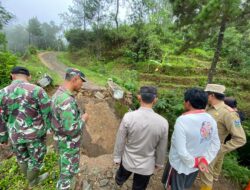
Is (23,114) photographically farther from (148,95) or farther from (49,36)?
(49,36)

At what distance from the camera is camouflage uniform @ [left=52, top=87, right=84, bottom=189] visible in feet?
7.29

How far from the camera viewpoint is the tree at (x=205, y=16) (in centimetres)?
482

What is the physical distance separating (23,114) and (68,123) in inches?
25.4

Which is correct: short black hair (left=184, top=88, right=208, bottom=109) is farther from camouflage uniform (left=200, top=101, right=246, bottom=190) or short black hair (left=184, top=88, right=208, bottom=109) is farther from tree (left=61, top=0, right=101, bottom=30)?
tree (left=61, top=0, right=101, bottom=30)

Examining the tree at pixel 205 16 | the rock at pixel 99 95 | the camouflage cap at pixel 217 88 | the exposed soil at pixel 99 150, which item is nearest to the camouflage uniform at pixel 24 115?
the exposed soil at pixel 99 150

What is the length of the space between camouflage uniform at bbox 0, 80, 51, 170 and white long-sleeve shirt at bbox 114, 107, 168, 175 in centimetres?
107

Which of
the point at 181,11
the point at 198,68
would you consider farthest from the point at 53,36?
the point at 181,11

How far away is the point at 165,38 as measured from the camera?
17578mm

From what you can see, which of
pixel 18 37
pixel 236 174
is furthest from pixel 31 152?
pixel 18 37

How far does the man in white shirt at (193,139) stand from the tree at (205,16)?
→ 12.7ft

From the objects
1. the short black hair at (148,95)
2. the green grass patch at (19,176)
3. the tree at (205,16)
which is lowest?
the green grass patch at (19,176)

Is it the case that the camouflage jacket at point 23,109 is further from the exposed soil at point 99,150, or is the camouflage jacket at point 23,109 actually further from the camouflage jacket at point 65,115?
the exposed soil at point 99,150

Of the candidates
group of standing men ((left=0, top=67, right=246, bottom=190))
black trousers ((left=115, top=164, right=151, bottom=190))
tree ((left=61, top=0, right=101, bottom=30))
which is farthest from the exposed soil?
tree ((left=61, top=0, right=101, bottom=30))

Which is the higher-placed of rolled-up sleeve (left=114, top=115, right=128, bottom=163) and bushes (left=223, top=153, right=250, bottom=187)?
rolled-up sleeve (left=114, top=115, right=128, bottom=163)
